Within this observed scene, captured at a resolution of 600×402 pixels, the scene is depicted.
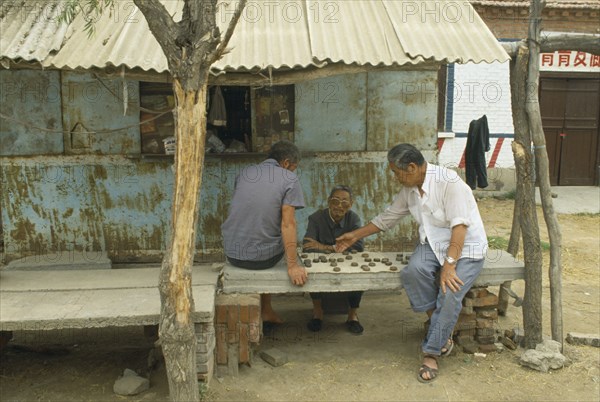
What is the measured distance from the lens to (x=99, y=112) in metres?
5.94

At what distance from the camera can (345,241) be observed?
5.13m

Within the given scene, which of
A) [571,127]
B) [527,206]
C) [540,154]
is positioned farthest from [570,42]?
[571,127]

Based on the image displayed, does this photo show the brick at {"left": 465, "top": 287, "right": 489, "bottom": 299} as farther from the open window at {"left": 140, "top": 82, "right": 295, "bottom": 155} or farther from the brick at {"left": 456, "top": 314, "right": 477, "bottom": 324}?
the open window at {"left": 140, "top": 82, "right": 295, "bottom": 155}

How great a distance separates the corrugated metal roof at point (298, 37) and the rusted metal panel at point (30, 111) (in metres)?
0.75

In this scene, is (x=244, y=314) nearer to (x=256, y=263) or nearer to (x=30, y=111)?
(x=256, y=263)

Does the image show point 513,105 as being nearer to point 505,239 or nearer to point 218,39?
point 218,39

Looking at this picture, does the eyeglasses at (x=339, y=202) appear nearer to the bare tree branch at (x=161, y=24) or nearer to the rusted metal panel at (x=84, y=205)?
the rusted metal panel at (x=84, y=205)

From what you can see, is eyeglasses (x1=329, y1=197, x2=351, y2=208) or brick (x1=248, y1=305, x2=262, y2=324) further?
eyeglasses (x1=329, y1=197, x2=351, y2=208)

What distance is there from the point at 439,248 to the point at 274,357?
1.59 m

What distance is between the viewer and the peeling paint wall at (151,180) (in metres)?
5.94

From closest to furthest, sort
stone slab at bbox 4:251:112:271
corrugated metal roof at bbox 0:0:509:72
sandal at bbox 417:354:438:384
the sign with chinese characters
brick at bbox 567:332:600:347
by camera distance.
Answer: sandal at bbox 417:354:438:384 → corrugated metal roof at bbox 0:0:509:72 → brick at bbox 567:332:600:347 → stone slab at bbox 4:251:112:271 → the sign with chinese characters

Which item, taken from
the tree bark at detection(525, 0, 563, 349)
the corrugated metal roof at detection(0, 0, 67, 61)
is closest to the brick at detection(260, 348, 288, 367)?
the tree bark at detection(525, 0, 563, 349)

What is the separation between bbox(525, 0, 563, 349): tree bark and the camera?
4680 millimetres

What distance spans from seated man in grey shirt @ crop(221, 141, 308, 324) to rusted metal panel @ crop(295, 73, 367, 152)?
1.43 metres
